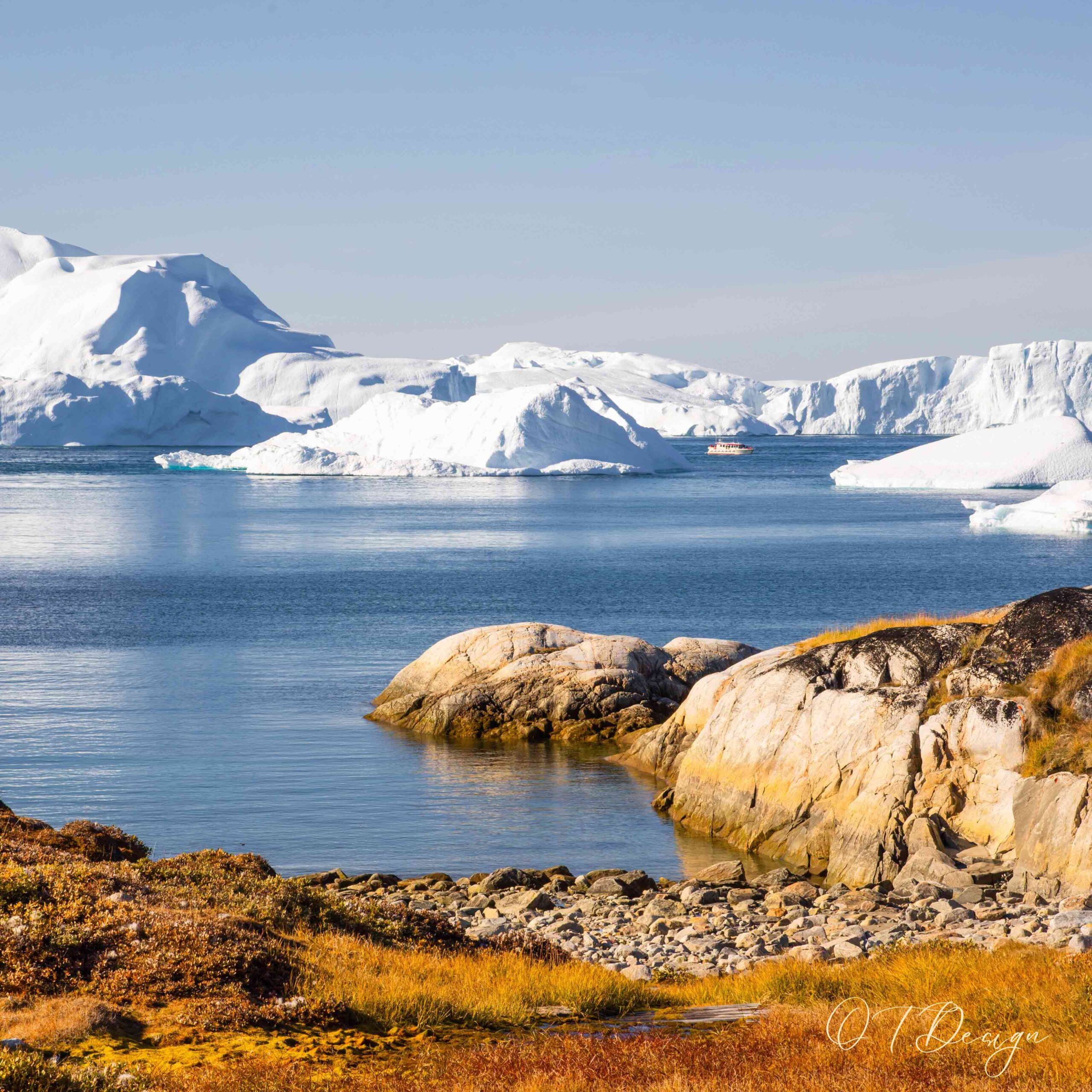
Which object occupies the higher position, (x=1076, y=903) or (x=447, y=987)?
(x=447, y=987)

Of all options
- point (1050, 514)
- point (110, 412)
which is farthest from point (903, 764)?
point (110, 412)

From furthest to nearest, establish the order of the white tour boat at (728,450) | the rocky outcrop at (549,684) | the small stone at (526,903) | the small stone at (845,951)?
the white tour boat at (728,450) → the rocky outcrop at (549,684) → the small stone at (526,903) → the small stone at (845,951)

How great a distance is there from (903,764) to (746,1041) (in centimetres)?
766

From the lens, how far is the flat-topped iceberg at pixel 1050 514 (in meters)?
62.2

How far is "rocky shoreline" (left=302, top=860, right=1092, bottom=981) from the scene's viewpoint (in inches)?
372

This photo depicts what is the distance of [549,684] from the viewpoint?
22.1 meters

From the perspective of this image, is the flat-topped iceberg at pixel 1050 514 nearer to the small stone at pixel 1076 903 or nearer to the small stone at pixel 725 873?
the small stone at pixel 725 873

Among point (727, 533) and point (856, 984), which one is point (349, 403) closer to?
point (727, 533)

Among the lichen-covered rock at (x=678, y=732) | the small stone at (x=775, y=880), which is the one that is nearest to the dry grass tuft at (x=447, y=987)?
the small stone at (x=775, y=880)

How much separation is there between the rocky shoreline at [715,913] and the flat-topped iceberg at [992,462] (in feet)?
261

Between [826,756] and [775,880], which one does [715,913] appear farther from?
[826,756]

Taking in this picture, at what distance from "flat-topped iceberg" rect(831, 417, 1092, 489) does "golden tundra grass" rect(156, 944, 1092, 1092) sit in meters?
84.0

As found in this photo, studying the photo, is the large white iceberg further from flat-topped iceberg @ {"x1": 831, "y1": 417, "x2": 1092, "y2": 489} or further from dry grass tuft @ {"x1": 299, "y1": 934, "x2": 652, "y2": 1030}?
dry grass tuft @ {"x1": 299, "y1": 934, "x2": 652, "y2": 1030}

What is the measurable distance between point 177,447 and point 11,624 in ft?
396
